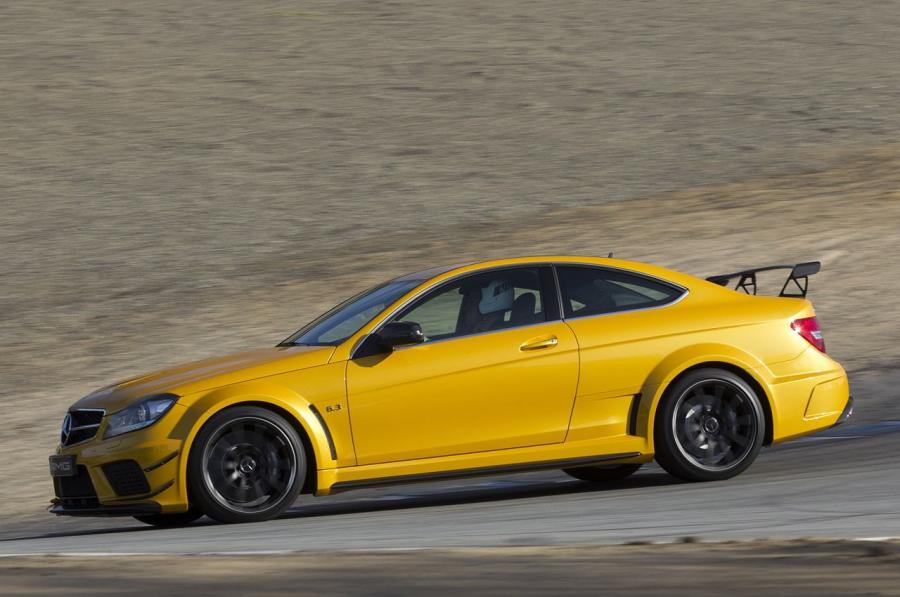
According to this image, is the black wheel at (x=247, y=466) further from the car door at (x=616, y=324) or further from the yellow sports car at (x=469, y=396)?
the car door at (x=616, y=324)

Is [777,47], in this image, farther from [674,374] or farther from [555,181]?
[674,374]

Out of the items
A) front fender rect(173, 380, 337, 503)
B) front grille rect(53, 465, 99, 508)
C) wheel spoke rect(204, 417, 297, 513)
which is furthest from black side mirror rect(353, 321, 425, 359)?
front grille rect(53, 465, 99, 508)

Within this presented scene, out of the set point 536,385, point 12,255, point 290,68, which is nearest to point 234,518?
point 536,385

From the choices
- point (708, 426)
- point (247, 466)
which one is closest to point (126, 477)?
point (247, 466)

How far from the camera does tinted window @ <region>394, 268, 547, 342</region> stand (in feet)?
29.4

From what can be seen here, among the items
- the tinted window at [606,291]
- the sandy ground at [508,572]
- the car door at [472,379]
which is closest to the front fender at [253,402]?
the car door at [472,379]

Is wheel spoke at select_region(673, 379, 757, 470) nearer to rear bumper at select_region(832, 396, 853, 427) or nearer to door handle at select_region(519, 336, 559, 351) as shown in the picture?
rear bumper at select_region(832, 396, 853, 427)

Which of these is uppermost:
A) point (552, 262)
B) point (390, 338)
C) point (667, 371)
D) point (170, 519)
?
point (552, 262)

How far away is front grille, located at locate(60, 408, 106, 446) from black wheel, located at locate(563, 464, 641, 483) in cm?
321

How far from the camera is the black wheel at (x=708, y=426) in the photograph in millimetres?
9055

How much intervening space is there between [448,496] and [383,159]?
16037 mm

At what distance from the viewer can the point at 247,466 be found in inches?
335

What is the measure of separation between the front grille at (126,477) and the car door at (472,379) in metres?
1.22

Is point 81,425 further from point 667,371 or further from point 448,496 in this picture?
point 667,371
